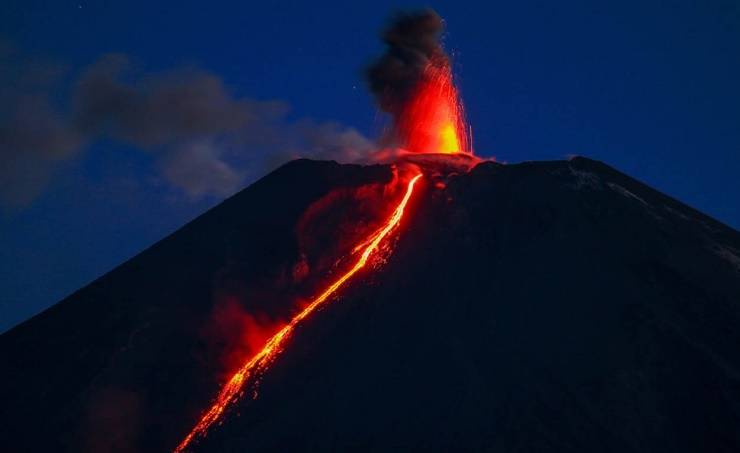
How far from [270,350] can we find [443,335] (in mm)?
4393

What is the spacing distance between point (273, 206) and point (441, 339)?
383 inches

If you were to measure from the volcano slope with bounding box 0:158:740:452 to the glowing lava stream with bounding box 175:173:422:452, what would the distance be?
0.42 m

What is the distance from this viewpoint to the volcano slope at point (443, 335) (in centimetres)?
1864

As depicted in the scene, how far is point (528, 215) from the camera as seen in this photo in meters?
26.2

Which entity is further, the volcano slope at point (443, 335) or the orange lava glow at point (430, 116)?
the orange lava glow at point (430, 116)

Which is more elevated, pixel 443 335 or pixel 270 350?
pixel 270 350

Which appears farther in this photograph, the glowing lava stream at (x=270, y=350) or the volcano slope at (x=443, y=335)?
the glowing lava stream at (x=270, y=350)

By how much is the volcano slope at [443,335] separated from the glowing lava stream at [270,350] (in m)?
0.42

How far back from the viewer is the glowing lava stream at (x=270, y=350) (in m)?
21.5

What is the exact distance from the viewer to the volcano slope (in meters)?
18.6

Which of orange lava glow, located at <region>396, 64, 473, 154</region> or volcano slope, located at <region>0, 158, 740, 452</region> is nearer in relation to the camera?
volcano slope, located at <region>0, 158, 740, 452</region>

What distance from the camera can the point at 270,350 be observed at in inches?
918

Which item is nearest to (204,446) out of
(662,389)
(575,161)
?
(662,389)

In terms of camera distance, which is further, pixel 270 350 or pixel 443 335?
pixel 270 350
